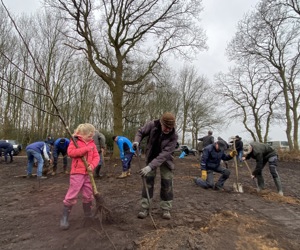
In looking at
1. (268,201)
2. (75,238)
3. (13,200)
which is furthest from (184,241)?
(13,200)

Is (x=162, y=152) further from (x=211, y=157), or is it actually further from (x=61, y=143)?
(x=61, y=143)

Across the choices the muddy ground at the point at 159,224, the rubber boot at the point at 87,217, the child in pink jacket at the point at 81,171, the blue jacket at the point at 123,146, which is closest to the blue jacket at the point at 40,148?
the muddy ground at the point at 159,224

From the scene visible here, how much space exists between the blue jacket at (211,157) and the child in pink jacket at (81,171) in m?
3.89

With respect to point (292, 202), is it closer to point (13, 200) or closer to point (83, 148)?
point (83, 148)

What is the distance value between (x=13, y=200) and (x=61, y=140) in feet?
13.0

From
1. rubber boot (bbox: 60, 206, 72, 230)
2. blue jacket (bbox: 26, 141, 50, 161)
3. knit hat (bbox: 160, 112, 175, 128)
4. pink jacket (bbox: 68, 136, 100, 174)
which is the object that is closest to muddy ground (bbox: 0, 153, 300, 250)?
rubber boot (bbox: 60, 206, 72, 230)

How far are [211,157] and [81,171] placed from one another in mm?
4323

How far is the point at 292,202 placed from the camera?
251 inches

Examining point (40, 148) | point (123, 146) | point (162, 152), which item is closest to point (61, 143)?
point (40, 148)

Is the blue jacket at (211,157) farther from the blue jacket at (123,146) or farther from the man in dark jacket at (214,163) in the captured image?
the blue jacket at (123,146)

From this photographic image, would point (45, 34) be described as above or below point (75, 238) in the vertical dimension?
above

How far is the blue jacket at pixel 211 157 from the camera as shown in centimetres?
736

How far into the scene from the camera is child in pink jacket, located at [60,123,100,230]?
158 inches

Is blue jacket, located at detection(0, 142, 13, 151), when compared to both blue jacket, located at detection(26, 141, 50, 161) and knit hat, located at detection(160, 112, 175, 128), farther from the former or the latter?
knit hat, located at detection(160, 112, 175, 128)
